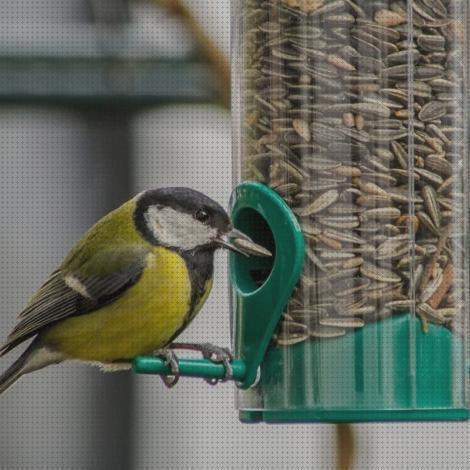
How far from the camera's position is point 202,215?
20.0ft

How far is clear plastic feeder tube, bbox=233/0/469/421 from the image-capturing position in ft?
19.0

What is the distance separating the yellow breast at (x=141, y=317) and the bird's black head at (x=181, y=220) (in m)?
0.07

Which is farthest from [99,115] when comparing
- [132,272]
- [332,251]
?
[332,251]

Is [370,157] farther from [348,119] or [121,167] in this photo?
[121,167]

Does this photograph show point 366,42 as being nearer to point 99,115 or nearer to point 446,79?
point 446,79

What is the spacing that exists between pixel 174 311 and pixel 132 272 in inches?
10.2

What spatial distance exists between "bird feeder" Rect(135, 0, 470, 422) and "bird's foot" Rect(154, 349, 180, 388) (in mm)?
34

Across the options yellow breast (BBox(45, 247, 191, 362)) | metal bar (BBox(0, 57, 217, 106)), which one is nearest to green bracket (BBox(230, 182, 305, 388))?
yellow breast (BBox(45, 247, 191, 362))

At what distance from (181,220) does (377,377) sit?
102 centimetres

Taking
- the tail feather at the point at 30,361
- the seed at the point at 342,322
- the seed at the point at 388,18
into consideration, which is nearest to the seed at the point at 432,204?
the seed at the point at 342,322

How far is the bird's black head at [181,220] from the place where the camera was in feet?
19.8

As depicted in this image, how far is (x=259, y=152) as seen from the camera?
6.10 meters

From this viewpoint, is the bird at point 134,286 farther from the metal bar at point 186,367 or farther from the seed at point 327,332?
the seed at point 327,332

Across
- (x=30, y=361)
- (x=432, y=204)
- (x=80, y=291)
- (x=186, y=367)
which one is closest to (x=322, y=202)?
(x=432, y=204)
